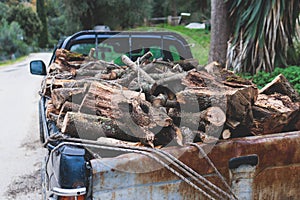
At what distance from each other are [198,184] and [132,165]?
0.38m

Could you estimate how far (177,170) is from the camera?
1646 mm

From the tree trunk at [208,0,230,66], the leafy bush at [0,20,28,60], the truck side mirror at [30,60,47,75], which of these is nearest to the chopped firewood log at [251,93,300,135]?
the truck side mirror at [30,60,47,75]

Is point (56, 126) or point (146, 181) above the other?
point (56, 126)

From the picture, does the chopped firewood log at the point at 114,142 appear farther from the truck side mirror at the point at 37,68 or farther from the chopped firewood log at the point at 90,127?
the truck side mirror at the point at 37,68

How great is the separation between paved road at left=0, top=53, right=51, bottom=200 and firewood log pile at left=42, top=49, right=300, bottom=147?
5.71 feet

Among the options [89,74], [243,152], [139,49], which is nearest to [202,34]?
[139,49]

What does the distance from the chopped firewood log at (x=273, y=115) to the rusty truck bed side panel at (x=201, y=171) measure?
0.18m

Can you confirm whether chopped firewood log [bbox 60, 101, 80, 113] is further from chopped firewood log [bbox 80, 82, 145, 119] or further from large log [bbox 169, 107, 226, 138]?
large log [bbox 169, 107, 226, 138]

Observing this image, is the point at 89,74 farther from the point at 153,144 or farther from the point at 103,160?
the point at 103,160

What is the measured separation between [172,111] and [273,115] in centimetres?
61

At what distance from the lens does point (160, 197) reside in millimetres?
1639

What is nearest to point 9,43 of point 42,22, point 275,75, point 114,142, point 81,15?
point 42,22

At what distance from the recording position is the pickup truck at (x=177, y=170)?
152 cm

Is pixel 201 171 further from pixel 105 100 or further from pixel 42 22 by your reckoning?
pixel 42 22
